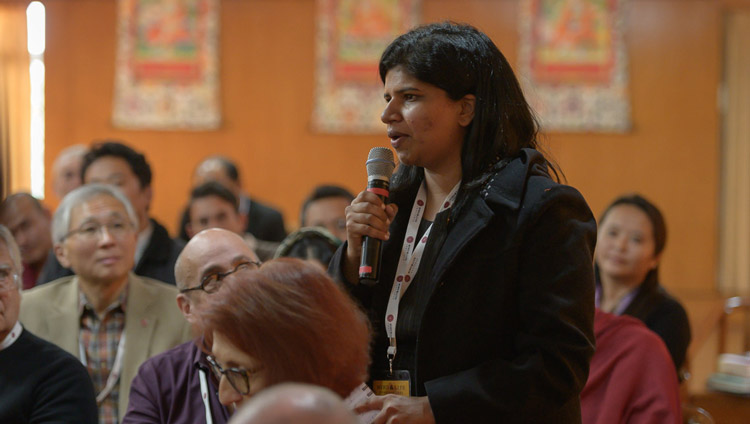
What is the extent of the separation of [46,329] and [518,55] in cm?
662

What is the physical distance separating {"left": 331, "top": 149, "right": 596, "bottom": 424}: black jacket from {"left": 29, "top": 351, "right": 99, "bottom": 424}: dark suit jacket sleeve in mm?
924

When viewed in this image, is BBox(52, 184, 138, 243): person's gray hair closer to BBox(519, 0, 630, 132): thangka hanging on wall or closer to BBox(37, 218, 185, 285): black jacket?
BBox(37, 218, 185, 285): black jacket

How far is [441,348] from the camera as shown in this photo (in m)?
1.66

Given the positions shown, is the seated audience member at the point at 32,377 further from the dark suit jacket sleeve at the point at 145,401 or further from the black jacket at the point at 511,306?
the black jacket at the point at 511,306

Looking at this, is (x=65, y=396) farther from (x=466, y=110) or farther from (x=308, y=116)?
(x=308, y=116)

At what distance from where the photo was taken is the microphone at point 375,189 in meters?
1.67

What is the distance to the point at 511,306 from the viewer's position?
5.44ft

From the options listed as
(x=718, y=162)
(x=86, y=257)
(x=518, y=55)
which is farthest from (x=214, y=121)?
(x=86, y=257)

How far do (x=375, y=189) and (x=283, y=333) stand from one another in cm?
52

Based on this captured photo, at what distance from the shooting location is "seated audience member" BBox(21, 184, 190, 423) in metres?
2.84

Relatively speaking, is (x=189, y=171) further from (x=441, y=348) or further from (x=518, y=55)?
(x=441, y=348)

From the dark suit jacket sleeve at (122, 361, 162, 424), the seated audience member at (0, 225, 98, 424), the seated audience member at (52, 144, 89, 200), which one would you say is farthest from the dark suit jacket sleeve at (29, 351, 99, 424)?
the seated audience member at (52, 144, 89, 200)

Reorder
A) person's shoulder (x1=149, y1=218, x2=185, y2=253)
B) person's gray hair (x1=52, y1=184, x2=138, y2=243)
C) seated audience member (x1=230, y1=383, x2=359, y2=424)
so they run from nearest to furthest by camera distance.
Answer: seated audience member (x1=230, y1=383, x2=359, y2=424) < person's gray hair (x1=52, y1=184, x2=138, y2=243) < person's shoulder (x1=149, y1=218, x2=185, y2=253)

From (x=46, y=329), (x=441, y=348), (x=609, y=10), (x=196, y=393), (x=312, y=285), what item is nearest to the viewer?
(x=312, y=285)
